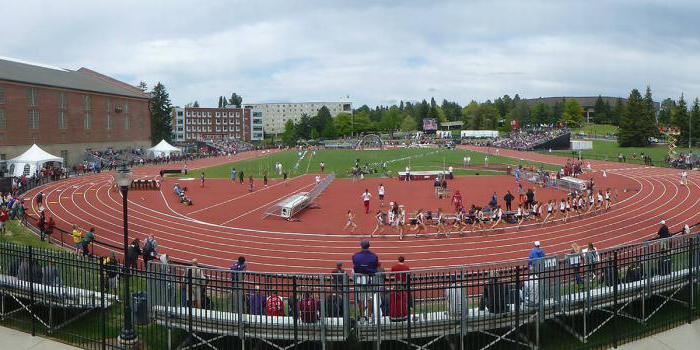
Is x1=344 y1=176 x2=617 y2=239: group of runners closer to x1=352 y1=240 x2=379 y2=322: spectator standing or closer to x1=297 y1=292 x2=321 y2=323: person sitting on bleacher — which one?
x1=352 y1=240 x2=379 y2=322: spectator standing

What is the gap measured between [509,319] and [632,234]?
18.0 meters

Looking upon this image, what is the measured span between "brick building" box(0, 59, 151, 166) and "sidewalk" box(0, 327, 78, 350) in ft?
174

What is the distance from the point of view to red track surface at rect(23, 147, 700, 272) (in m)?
22.5

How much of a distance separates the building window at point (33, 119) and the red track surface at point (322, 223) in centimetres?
1735

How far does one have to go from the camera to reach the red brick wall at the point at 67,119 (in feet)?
194

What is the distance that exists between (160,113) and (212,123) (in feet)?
177

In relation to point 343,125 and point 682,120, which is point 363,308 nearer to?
point 682,120

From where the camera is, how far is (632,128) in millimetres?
94062

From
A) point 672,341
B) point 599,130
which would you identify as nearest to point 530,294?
point 672,341

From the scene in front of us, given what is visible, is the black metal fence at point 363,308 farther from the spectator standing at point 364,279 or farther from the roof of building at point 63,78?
the roof of building at point 63,78

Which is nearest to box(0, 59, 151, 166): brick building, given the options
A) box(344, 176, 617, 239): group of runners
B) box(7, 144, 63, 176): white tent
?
box(7, 144, 63, 176): white tent

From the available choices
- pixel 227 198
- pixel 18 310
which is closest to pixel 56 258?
pixel 18 310

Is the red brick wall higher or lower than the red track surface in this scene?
higher

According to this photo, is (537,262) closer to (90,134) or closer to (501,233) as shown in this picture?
(501,233)
